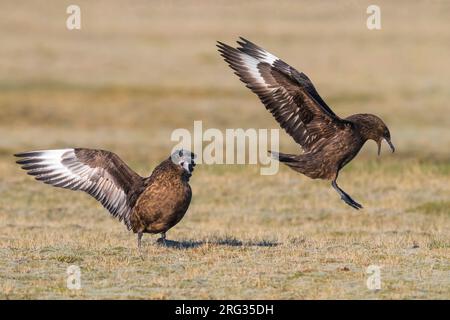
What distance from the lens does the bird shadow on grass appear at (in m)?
11.6

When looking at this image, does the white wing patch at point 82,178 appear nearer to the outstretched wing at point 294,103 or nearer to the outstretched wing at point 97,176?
the outstretched wing at point 97,176

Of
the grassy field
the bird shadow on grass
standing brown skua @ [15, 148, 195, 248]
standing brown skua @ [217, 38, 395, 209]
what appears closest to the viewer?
the grassy field

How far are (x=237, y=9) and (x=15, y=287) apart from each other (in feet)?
141

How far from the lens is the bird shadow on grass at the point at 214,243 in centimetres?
1165

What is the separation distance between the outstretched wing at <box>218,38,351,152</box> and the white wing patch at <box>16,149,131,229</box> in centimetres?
229

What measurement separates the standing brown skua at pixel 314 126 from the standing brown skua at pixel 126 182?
1.55 m

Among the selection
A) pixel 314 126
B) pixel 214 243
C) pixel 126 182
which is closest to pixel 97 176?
pixel 126 182

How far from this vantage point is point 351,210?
1703 centimetres

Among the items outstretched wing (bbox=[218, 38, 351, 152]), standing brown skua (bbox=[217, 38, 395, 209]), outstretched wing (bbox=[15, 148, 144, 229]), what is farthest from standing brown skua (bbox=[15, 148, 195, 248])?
outstretched wing (bbox=[218, 38, 351, 152])

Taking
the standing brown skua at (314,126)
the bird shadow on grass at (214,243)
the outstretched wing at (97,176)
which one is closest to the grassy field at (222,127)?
the bird shadow on grass at (214,243)

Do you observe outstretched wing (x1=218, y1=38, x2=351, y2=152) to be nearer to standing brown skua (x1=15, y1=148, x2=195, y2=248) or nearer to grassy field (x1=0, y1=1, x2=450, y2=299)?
grassy field (x1=0, y1=1, x2=450, y2=299)

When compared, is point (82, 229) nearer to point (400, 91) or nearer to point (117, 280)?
point (117, 280)

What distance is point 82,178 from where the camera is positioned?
11281mm

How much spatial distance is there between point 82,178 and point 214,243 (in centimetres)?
177
